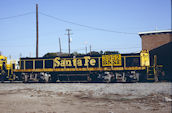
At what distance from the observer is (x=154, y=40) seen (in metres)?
31.8

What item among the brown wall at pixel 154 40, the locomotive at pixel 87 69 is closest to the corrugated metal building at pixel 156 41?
the brown wall at pixel 154 40

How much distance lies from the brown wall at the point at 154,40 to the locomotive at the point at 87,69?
1102 centimetres

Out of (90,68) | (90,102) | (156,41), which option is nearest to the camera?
(90,102)

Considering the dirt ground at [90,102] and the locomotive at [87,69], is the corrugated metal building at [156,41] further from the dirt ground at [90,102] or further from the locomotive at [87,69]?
the dirt ground at [90,102]

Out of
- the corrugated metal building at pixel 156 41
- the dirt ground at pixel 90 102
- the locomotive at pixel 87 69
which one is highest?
the corrugated metal building at pixel 156 41

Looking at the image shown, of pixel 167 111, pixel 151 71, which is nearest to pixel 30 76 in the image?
pixel 151 71

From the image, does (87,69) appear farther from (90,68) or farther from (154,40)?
(154,40)

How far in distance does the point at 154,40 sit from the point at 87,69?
15.5 m

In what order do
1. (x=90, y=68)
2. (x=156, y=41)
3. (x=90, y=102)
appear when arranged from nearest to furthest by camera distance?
1. (x=90, y=102)
2. (x=90, y=68)
3. (x=156, y=41)

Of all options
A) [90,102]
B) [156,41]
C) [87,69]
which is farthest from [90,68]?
[156,41]

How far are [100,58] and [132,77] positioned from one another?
4366 mm

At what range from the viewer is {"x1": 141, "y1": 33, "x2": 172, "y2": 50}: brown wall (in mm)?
31164

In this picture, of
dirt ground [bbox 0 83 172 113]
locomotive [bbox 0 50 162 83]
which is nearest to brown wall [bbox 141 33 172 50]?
locomotive [bbox 0 50 162 83]

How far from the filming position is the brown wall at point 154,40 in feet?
102
